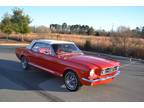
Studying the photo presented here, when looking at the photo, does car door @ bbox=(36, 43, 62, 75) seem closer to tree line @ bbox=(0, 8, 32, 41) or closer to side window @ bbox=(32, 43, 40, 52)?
side window @ bbox=(32, 43, 40, 52)

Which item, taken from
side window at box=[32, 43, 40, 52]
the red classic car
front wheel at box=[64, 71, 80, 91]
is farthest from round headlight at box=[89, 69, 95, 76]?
side window at box=[32, 43, 40, 52]

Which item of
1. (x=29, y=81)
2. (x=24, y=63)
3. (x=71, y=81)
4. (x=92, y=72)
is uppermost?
(x=92, y=72)

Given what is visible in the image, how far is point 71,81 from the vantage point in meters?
6.41

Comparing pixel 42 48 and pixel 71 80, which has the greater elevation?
pixel 42 48

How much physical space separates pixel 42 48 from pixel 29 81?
1486 mm

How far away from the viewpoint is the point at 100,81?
612cm

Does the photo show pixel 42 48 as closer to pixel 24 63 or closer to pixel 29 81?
pixel 29 81

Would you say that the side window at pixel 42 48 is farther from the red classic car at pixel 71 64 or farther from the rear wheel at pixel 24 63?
the rear wheel at pixel 24 63

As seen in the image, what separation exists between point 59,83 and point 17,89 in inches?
60.1

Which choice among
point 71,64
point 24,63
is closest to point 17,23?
point 24,63

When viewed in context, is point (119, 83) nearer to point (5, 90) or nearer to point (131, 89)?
point (131, 89)

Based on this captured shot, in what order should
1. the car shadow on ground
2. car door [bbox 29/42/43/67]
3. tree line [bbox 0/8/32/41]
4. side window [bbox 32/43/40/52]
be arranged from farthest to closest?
tree line [bbox 0/8/32/41] → side window [bbox 32/43/40/52] → car door [bbox 29/42/43/67] → the car shadow on ground

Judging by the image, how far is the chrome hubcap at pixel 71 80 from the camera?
20.7 ft

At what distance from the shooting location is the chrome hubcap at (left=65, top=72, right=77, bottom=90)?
249 inches
